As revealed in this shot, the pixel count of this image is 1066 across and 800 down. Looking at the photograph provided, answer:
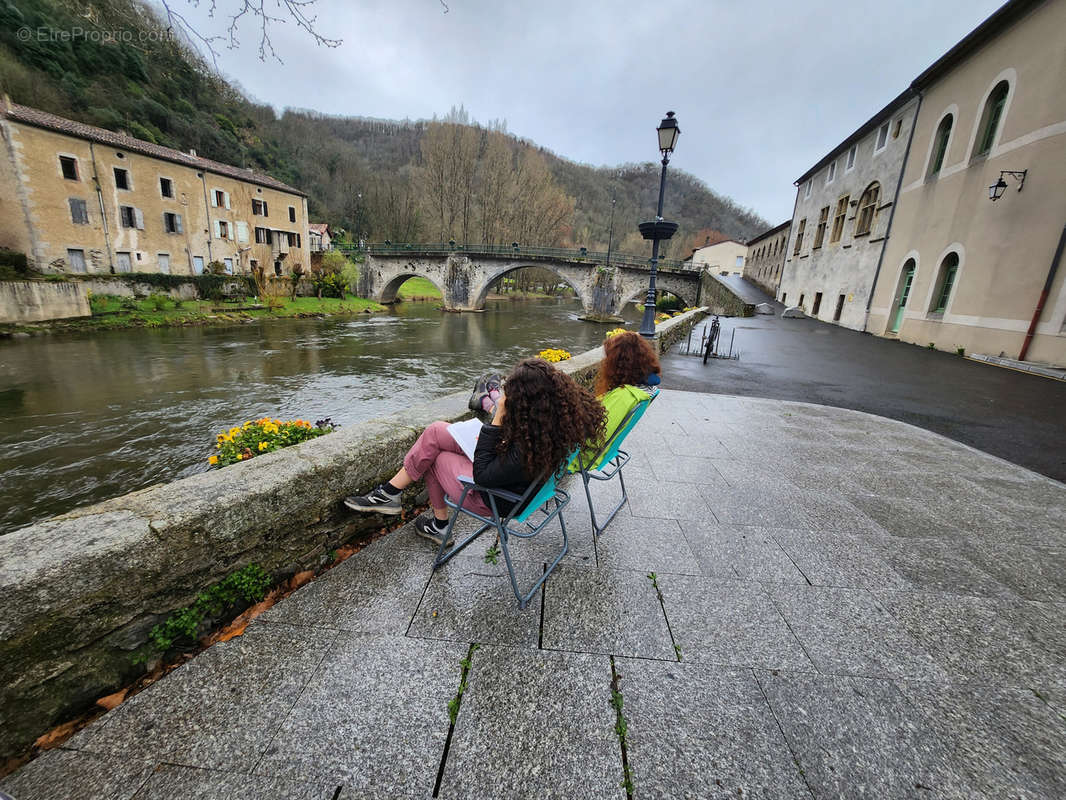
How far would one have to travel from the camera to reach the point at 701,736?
59.3 inches

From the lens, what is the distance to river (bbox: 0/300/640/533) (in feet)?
21.8

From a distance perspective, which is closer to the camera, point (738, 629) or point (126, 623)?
point (126, 623)

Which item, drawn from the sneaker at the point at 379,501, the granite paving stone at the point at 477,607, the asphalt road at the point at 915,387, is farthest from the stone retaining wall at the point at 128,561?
the asphalt road at the point at 915,387

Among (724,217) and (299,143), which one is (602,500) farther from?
(724,217)

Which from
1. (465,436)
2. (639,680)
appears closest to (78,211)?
(465,436)

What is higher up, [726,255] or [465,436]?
[726,255]

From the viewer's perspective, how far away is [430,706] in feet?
5.19

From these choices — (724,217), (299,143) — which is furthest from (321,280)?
(724,217)

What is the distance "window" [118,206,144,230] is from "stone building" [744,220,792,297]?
4196 cm

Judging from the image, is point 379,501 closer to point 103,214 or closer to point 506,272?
point 103,214

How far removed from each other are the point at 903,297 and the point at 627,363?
17.5 m

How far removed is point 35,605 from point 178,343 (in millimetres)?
20530

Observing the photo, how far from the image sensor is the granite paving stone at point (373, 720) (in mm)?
1342

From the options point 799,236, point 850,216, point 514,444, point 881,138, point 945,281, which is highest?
point 881,138
